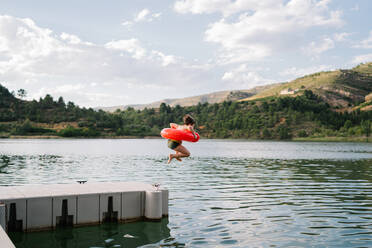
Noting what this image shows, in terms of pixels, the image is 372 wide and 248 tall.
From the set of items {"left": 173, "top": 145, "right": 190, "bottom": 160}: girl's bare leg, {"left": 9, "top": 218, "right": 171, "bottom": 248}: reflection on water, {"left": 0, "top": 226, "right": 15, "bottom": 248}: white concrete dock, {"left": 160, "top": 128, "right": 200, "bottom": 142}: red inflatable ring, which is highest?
{"left": 160, "top": 128, "right": 200, "bottom": 142}: red inflatable ring

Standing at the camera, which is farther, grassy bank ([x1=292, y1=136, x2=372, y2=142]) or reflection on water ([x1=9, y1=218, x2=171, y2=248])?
grassy bank ([x1=292, y1=136, x2=372, y2=142])

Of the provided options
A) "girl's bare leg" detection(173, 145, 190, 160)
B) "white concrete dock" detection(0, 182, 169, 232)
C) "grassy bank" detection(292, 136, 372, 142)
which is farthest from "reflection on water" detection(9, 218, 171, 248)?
"grassy bank" detection(292, 136, 372, 142)

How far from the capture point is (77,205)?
15164mm

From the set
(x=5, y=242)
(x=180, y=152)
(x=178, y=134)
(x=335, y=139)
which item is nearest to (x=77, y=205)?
(x=180, y=152)

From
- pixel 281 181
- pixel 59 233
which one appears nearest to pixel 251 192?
pixel 281 181

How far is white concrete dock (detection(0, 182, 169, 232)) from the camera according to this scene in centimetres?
1405

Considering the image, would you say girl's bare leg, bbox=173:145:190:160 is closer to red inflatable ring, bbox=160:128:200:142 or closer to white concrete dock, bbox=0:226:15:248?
red inflatable ring, bbox=160:128:200:142

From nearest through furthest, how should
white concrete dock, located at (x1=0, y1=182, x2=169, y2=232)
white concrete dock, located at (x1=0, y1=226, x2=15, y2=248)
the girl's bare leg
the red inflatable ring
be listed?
white concrete dock, located at (x1=0, y1=226, x2=15, y2=248)
the red inflatable ring
white concrete dock, located at (x1=0, y1=182, x2=169, y2=232)
the girl's bare leg

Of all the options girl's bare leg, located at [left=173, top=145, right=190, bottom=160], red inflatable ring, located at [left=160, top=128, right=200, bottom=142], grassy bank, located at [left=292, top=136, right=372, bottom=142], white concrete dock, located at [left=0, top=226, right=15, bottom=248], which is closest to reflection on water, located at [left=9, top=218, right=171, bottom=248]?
girl's bare leg, located at [left=173, top=145, right=190, bottom=160]

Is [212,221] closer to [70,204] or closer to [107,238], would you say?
[107,238]

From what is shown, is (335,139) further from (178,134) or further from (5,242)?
(5,242)

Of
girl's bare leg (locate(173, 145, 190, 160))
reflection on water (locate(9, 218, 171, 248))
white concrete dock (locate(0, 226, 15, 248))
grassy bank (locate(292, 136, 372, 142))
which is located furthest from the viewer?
grassy bank (locate(292, 136, 372, 142))

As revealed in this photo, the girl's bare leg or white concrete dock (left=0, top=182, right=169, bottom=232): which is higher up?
the girl's bare leg

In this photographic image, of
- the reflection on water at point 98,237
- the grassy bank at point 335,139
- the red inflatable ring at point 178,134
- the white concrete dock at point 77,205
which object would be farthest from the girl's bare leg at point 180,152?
the grassy bank at point 335,139
